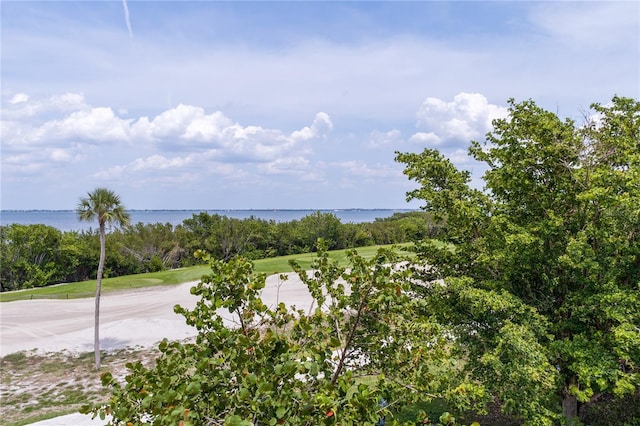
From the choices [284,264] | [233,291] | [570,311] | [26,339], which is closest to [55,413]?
[26,339]

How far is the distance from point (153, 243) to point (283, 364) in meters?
45.2

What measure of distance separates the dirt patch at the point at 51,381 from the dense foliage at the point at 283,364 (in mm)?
11425

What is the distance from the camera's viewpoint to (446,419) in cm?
271

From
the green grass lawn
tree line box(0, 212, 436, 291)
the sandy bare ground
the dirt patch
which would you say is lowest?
the dirt patch

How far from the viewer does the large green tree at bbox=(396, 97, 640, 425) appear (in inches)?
253

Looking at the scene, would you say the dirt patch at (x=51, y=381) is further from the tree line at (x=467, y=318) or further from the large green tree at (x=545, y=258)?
the large green tree at (x=545, y=258)

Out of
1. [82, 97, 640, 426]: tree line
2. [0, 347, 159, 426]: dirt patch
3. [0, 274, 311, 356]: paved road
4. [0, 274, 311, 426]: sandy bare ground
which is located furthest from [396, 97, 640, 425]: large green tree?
[0, 347, 159, 426]: dirt patch

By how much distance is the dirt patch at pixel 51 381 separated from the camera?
40.8ft

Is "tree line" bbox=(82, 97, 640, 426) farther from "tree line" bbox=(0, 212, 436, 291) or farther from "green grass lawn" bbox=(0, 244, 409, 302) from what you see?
"tree line" bbox=(0, 212, 436, 291)

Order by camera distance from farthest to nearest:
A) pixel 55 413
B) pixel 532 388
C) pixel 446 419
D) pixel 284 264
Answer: pixel 284 264 → pixel 55 413 → pixel 532 388 → pixel 446 419

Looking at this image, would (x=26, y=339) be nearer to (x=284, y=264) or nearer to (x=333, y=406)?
(x=284, y=264)

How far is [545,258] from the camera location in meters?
7.38

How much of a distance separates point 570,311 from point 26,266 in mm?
39890

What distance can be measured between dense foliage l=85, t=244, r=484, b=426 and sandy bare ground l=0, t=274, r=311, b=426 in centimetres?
1251
